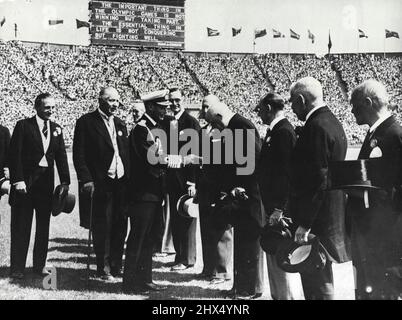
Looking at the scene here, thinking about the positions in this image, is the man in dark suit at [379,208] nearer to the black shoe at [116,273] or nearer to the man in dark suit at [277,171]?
the man in dark suit at [277,171]

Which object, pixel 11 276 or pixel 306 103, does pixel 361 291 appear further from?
pixel 11 276

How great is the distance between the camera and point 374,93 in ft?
11.0

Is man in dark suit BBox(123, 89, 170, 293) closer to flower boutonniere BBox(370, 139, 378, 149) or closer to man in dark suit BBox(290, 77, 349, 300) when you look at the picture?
man in dark suit BBox(290, 77, 349, 300)

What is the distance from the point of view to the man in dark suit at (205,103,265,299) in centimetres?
439

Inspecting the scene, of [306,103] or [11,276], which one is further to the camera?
[11,276]

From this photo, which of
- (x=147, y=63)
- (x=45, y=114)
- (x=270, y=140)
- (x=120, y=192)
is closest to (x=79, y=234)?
(x=120, y=192)

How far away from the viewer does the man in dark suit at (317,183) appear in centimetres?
342

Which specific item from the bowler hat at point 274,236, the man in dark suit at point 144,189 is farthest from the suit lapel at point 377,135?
the man in dark suit at point 144,189

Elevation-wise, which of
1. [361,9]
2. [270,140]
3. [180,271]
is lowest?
[180,271]

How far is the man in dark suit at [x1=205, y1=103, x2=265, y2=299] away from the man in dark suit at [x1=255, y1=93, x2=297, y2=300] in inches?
15.2

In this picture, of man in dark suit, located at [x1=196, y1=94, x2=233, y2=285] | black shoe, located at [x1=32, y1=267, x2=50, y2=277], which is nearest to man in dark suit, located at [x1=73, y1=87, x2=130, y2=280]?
black shoe, located at [x1=32, y1=267, x2=50, y2=277]

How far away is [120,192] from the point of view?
5289 mm

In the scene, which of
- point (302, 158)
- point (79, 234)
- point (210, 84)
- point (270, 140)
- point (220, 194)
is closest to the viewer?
point (302, 158)
